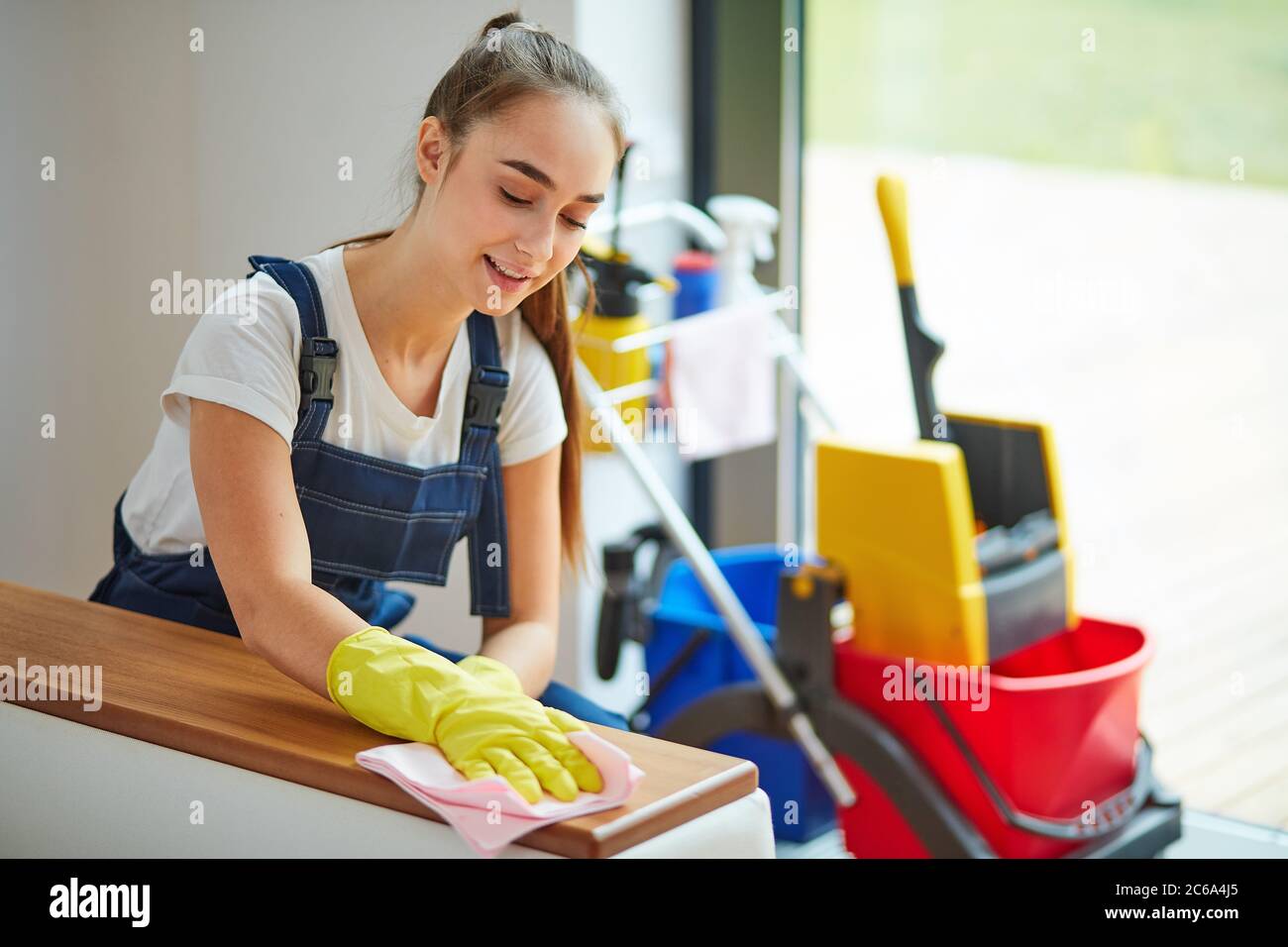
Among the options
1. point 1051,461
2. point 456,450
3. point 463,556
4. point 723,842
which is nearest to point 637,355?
point 463,556

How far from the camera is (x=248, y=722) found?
110 cm

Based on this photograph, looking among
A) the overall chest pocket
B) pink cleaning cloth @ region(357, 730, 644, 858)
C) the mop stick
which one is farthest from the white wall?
pink cleaning cloth @ region(357, 730, 644, 858)

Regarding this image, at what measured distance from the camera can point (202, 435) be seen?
47.4 inches

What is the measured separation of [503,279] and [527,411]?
0.76ft

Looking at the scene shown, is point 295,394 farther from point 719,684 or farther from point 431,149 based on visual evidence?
point 719,684

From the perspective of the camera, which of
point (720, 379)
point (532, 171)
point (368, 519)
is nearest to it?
point (532, 171)

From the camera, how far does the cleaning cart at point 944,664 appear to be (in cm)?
187

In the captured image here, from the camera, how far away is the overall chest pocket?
53.2 inches

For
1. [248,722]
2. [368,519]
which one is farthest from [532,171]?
A: [248,722]

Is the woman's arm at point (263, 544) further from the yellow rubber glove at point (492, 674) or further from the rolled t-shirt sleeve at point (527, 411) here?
the rolled t-shirt sleeve at point (527, 411)

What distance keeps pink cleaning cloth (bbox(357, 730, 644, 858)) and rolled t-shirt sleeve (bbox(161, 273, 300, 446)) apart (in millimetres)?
345

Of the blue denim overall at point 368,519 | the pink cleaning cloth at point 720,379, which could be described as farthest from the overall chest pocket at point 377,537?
the pink cleaning cloth at point 720,379

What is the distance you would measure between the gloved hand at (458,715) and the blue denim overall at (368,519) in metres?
0.24
